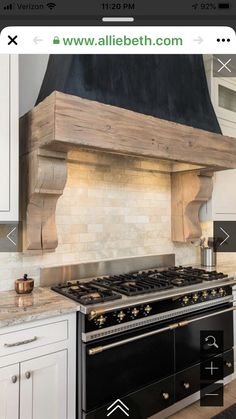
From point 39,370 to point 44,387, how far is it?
0.34 ft

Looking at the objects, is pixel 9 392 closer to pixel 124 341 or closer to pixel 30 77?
pixel 124 341

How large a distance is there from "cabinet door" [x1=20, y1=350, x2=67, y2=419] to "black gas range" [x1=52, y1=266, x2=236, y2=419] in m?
0.10

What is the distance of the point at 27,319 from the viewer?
1399 mm

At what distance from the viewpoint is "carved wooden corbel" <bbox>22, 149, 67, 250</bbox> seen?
171 cm

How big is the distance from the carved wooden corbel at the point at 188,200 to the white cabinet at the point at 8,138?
1.59 metres

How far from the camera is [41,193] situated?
1.76 m

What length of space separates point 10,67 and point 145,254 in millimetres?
1790

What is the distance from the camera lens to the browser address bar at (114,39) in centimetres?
121
